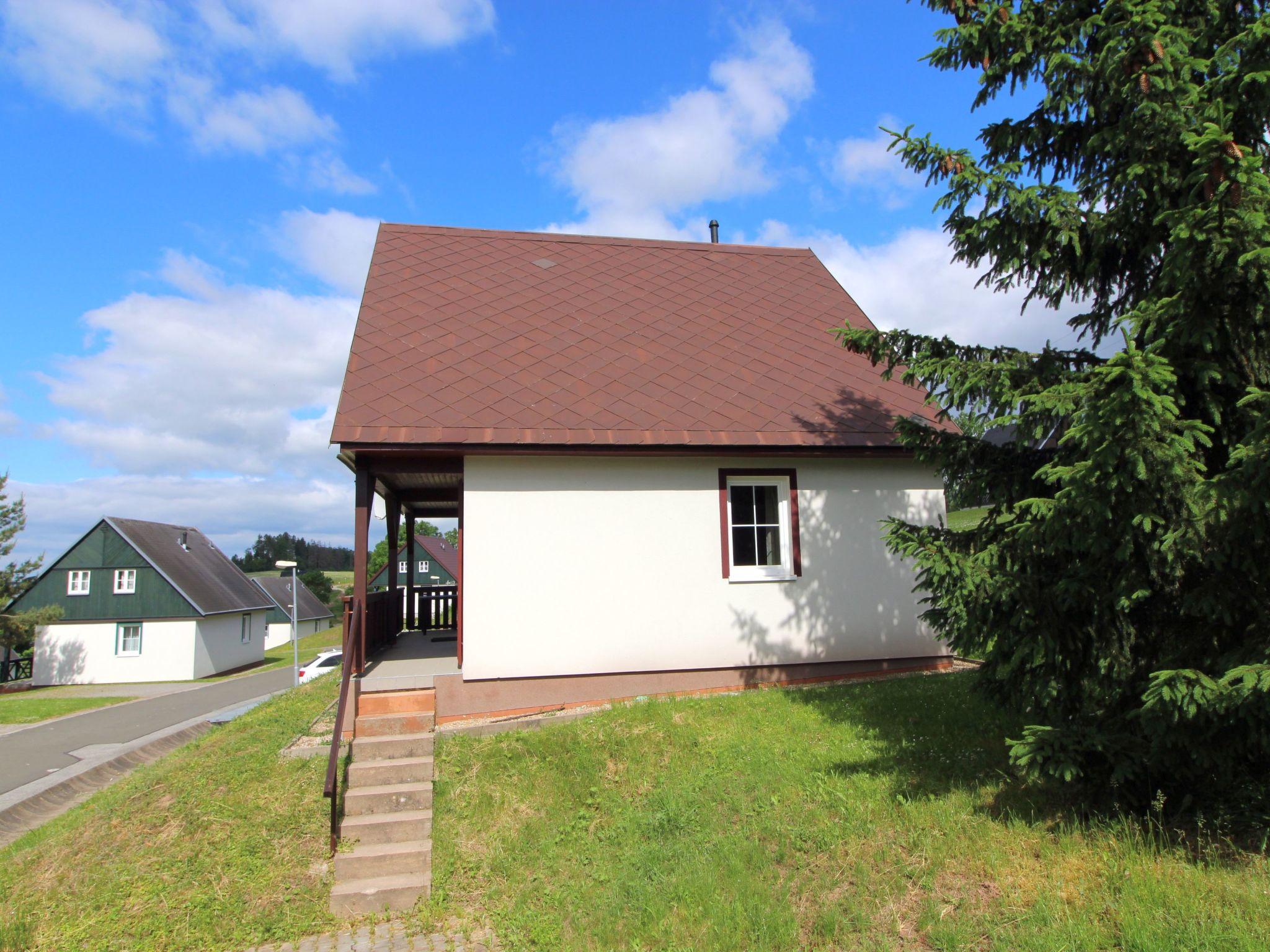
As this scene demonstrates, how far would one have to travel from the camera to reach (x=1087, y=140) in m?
5.84

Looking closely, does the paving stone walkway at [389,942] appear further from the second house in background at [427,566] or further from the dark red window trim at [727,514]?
the second house in background at [427,566]

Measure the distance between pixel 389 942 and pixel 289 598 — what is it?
65.4 m

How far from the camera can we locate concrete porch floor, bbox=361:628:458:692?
8.61 m

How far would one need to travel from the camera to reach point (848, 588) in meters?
10.1

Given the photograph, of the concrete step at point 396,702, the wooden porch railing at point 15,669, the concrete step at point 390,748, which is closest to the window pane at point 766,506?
the concrete step at point 396,702

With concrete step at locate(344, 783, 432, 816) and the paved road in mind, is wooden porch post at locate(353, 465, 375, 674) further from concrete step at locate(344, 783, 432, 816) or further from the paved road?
the paved road

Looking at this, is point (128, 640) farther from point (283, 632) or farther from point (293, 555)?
point (293, 555)

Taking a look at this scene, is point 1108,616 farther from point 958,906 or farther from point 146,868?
point 146,868

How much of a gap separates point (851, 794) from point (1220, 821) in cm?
230

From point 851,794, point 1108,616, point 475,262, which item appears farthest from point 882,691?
point 475,262

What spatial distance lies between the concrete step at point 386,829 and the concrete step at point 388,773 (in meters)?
0.47

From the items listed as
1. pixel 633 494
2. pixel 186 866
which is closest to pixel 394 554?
pixel 633 494

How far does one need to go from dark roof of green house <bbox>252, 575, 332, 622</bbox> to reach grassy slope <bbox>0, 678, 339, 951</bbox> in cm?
5793

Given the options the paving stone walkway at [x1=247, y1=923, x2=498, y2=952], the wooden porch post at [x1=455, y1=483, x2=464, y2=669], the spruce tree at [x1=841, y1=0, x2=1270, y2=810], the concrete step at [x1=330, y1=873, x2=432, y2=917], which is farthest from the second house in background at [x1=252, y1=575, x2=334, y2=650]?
the spruce tree at [x1=841, y1=0, x2=1270, y2=810]
